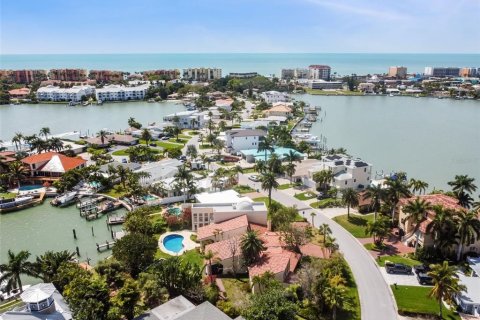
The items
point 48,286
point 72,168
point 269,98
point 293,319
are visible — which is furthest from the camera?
point 269,98

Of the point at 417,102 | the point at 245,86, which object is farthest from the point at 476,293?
the point at 245,86

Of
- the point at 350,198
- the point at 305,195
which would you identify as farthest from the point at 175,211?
the point at 350,198

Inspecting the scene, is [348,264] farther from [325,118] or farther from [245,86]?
[245,86]

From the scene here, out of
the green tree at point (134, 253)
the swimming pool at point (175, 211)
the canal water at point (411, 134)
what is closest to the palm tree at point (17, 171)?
the swimming pool at point (175, 211)

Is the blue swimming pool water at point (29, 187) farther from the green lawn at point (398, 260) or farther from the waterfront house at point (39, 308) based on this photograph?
the green lawn at point (398, 260)

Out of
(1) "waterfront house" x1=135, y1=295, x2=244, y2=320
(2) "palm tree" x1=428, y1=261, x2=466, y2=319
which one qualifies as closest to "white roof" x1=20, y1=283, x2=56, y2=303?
(1) "waterfront house" x1=135, y1=295, x2=244, y2=320

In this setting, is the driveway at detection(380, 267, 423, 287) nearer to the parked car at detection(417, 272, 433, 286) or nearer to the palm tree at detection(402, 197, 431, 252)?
the parked car at detection(417, 272, 433, 286)
